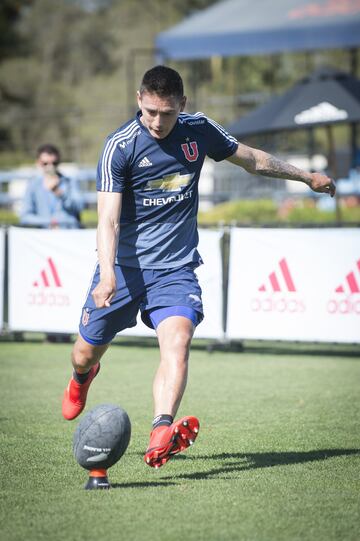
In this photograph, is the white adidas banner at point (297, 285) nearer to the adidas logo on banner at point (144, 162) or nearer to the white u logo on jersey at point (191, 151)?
the white u logo on jersey at point (191, 151)

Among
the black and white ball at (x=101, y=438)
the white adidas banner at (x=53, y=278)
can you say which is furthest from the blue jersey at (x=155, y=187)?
the white adidas banner at (x=53, y=278)

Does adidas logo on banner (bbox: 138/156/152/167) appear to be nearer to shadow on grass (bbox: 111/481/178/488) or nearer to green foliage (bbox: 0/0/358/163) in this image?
shadow on grass (bbox: 111/481/178/488)

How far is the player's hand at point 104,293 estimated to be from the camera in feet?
18.1

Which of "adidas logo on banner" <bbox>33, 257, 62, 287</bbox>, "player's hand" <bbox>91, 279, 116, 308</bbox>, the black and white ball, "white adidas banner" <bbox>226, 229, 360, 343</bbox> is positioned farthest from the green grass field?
"adidas logo on banner" <bbox>33, 257, 62, 287</bbox>

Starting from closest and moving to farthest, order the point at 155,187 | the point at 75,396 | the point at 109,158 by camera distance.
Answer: the point at 109,158 < the point at 155,187 < the point at 75,396

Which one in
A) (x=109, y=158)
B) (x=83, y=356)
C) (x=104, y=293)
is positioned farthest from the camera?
(x=83, y=356)

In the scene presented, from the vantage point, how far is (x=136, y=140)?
5.82 metres

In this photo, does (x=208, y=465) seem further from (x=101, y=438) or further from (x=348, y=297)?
(x=348, y=297)

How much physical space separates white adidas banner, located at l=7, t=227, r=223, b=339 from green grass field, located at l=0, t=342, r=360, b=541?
4.85ft

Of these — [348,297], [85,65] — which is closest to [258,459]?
[348,297]

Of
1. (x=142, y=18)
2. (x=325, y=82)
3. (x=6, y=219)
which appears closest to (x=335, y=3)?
(x=325, y=82)

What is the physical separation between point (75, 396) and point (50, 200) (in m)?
6.65

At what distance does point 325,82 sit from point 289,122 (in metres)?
0.95

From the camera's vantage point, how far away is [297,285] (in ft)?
36.0
